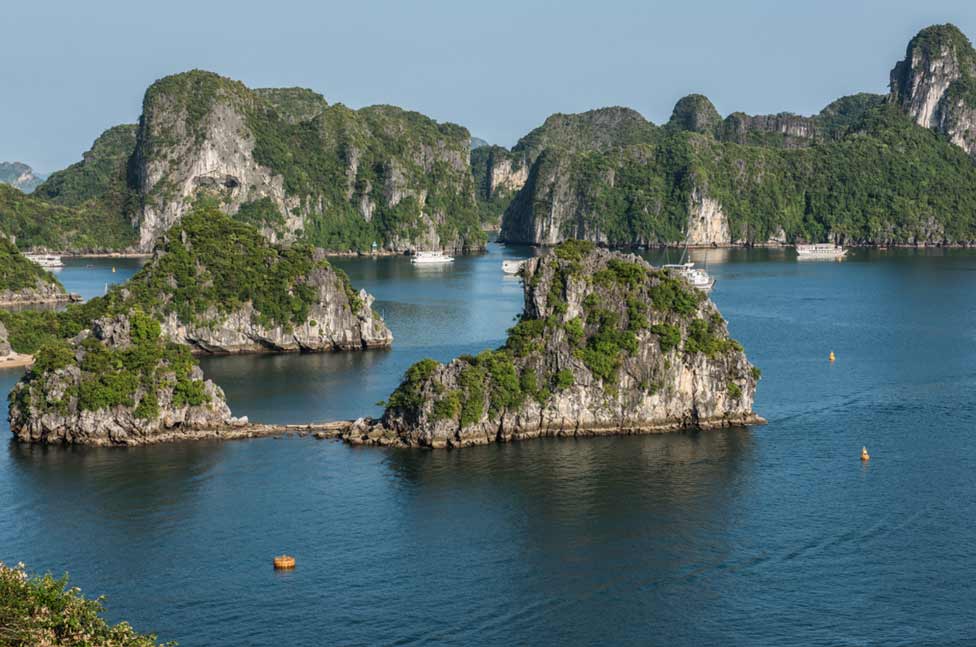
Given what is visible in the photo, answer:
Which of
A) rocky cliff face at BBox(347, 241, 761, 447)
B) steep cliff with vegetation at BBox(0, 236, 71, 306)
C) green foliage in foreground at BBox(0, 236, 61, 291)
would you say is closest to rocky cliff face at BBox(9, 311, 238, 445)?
rocky cliff face at BBox(347, 241, 761, 447)

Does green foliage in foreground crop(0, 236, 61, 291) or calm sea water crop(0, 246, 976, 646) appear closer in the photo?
calm sea water crop(0, 246, 976, 646)

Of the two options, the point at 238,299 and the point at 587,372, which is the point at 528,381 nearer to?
the point at 587,372

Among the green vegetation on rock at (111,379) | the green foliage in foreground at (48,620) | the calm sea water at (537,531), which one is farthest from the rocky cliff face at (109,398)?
the green foliage in foreground at (48,620)

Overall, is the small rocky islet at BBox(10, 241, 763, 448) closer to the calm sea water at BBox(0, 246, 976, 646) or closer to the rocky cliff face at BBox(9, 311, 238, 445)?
the rocky cliff face at BBox(9, 311, 238, 445)

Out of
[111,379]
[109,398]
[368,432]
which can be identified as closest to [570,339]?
[368,432]

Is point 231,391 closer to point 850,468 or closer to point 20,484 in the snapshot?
point 20,484

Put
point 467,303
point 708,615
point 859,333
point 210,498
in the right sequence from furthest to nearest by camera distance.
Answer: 1. point 467,303
2. point 859,333
3. point 210,498
4. point 708,615

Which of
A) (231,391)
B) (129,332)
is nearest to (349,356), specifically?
(231,391)
